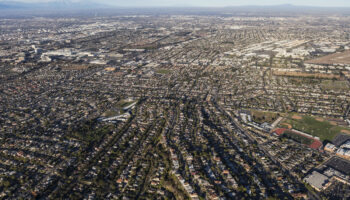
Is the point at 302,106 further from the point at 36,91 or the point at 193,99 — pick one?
the point at 36,91

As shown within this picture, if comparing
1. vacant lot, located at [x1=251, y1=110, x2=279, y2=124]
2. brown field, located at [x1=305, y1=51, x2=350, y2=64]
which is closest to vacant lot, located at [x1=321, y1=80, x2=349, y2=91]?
brown field, located at [x1=305, y1=51, x2=350, y2=64]

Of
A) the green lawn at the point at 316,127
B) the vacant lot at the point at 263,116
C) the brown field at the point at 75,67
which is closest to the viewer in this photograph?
the green lawn at the point at 316,127

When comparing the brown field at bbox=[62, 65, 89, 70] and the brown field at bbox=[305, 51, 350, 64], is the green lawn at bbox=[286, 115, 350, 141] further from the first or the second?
the brown field at bbox=[62, 65, 89, 70]

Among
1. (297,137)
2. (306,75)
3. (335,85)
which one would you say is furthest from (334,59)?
(297,137)

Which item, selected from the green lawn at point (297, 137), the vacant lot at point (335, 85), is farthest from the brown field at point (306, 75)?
the green lawn at point (297, 137)

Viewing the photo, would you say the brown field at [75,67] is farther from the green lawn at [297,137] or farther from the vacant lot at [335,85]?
the vacant lot at [335,85]

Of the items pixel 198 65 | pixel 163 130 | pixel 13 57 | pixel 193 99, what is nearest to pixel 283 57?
pixel 198 65
